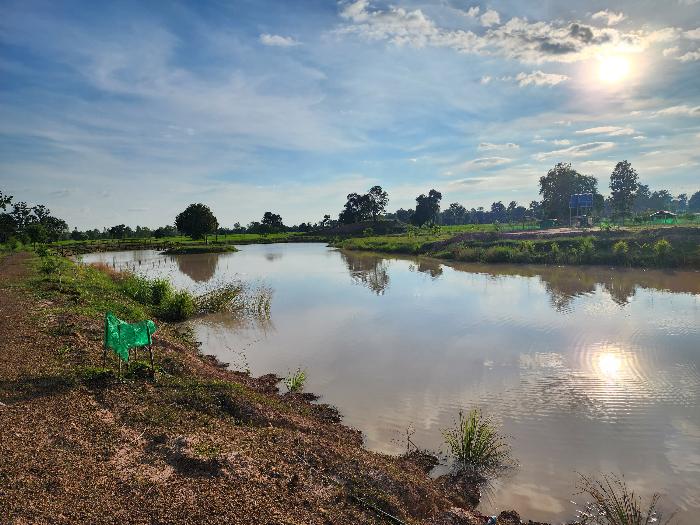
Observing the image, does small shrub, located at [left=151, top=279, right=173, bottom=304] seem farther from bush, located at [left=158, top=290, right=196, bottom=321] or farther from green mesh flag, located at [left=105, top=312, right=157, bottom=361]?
green mesh flag, located at [left=105, top=312, right=157, bottom=361]

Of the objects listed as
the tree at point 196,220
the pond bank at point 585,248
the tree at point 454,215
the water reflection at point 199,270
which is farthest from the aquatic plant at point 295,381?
the tree at point 454,215

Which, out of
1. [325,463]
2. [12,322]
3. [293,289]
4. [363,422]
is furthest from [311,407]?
[293,289]

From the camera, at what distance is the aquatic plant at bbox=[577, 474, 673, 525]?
244 inches

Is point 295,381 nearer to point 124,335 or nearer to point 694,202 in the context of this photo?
point 124,335

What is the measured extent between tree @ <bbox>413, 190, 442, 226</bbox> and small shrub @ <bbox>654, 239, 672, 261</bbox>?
67.1 meters

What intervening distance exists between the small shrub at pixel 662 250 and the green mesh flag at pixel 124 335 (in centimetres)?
3802

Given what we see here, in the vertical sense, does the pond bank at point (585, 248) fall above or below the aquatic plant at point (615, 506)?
above

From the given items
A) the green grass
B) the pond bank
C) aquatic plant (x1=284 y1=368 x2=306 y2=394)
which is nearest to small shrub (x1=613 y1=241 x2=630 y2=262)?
the pond bank

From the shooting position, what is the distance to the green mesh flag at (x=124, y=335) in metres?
9.17

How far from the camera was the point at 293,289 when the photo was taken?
2897cm

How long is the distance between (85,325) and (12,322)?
221cm

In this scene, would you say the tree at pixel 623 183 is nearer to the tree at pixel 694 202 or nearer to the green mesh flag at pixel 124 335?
the green mesh flag at pixel 124 335

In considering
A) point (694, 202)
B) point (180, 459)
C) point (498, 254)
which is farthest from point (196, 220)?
point (694, 202)

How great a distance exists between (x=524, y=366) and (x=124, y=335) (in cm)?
1119
